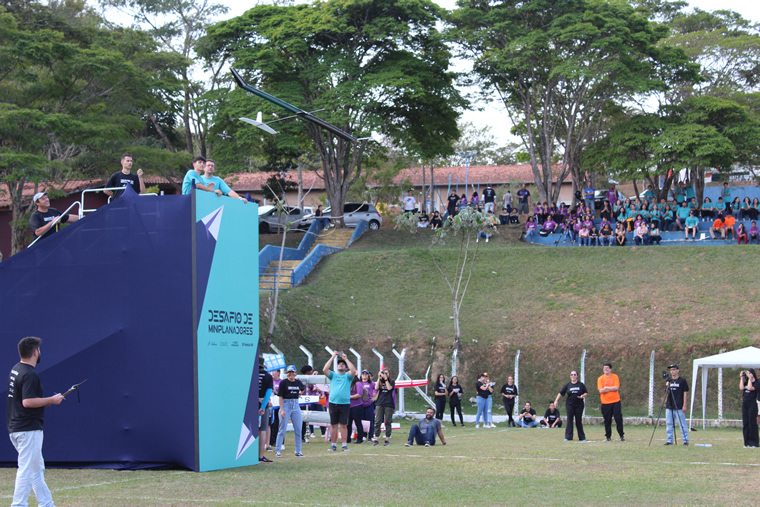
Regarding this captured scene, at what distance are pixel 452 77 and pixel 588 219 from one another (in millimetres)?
10316

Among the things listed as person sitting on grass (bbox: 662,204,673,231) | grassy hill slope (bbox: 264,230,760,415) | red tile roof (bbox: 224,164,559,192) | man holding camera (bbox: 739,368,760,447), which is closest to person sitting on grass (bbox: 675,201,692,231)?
person sitting on grass (bbox: 662,204,673,231)

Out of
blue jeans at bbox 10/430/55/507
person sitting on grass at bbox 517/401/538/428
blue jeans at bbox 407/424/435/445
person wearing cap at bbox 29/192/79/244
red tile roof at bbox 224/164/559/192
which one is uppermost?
red tile roof at bbox 224/164/559/192

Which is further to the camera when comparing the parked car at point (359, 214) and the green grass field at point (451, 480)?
the parked car at point (359, 214)

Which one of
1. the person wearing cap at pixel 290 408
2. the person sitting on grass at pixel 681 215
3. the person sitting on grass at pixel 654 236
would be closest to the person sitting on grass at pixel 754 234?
the person sitting on grass at pixel 681 215

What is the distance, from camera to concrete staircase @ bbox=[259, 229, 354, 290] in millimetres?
39344

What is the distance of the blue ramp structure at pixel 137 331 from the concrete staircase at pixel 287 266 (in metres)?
22.2

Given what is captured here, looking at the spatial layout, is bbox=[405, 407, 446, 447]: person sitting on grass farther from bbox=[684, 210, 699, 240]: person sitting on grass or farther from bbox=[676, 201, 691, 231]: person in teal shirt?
bbox=[676, 201, 691, 231]: person in teal shirt

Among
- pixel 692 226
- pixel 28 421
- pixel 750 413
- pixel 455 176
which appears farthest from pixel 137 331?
pixel 455 176

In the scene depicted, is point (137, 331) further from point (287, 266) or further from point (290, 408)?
point (287, 266)

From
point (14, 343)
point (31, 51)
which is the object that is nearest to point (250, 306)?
point (14, 343)

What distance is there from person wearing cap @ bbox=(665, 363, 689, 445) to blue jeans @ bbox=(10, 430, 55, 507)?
13.1m

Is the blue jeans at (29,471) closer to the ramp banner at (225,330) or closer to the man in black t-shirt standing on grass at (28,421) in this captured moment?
the man in black t-shirt standing on grass at (28,421)

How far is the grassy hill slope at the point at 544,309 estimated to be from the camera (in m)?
33.6

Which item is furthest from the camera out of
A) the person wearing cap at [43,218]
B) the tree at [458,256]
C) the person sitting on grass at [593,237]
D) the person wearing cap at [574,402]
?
the person sitting on grass at [593,237]
